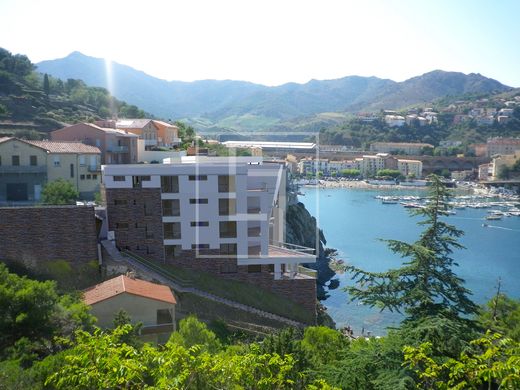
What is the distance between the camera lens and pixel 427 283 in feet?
27.4

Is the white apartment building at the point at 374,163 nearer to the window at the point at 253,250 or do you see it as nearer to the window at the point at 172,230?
the window at the point at 253,250

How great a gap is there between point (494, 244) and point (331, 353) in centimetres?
3387

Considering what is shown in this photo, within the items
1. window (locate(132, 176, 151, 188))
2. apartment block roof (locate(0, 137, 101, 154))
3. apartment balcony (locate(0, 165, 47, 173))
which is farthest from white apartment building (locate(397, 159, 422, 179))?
window (locate(132, 176, 151, 188))

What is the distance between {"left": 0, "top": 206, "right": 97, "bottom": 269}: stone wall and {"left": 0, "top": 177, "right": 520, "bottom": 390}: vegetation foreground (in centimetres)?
299

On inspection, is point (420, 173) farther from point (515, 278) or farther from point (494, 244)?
point (515, 278)

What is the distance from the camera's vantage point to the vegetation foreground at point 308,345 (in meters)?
4.80

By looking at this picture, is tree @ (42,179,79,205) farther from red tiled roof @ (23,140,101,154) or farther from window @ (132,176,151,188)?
window @ (132,176,151,188)

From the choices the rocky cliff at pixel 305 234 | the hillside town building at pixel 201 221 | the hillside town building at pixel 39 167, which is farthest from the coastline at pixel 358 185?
the hillside town building at pixel 201 221

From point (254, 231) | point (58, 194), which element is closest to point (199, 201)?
point (254, 231)

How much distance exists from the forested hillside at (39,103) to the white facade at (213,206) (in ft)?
54.8

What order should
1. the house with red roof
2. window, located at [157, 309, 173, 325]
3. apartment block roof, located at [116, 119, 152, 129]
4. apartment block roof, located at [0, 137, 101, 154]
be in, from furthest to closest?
apartment block roof, located at [116, 119, 152, 129] < apartment block roof, located at [0, 137, 101, 154] < window, located at [157, 309, 173, 325] < the house with red roof

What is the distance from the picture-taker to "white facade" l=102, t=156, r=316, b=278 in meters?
14.5

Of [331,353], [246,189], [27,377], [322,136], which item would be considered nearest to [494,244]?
[246,189]

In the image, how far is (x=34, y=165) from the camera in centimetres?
1769
